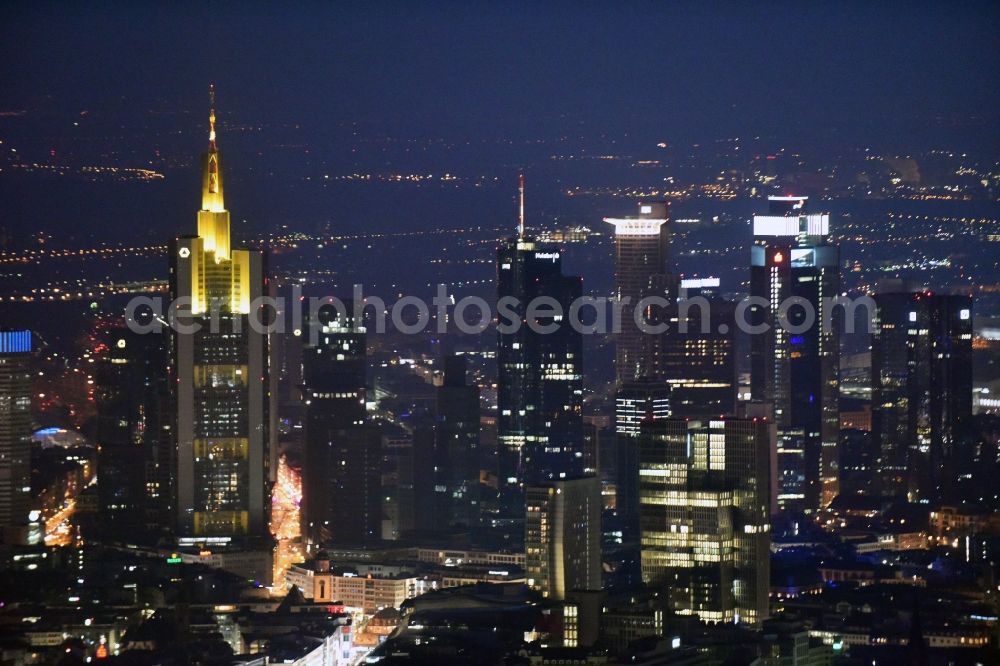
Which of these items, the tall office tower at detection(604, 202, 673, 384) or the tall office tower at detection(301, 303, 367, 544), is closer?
the tall office tower at detection(301, 303, 367, 544)

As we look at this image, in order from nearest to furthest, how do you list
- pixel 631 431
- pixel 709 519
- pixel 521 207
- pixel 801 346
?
1. pixel 709 519
2. pixel 521 207
3. pixel 631 431
4. pixel 801 346

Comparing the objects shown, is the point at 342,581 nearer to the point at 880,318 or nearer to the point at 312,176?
the point at 312,176

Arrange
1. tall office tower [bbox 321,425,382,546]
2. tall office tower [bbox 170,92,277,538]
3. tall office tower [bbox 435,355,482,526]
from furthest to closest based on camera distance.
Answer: tall office tower [bbox 435,355,482,526] < tall office tower [bbox 321,425,382,546] < tall office tower [bbox 170,92,277,538]

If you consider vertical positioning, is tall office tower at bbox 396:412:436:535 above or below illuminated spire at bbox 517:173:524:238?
below

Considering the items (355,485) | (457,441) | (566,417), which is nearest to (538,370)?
(566,417)

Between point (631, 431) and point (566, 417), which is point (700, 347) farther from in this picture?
point (631, 431)

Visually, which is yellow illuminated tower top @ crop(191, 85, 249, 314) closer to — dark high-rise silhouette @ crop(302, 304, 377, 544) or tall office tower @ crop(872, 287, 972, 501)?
dark high-rise silhouette @ crop(302, 304, 377, 544)

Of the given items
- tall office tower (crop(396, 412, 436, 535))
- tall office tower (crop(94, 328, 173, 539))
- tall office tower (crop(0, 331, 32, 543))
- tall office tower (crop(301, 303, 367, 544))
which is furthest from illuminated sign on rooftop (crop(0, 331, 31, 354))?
tall office tower (crop(396, 412, 436, 535))
